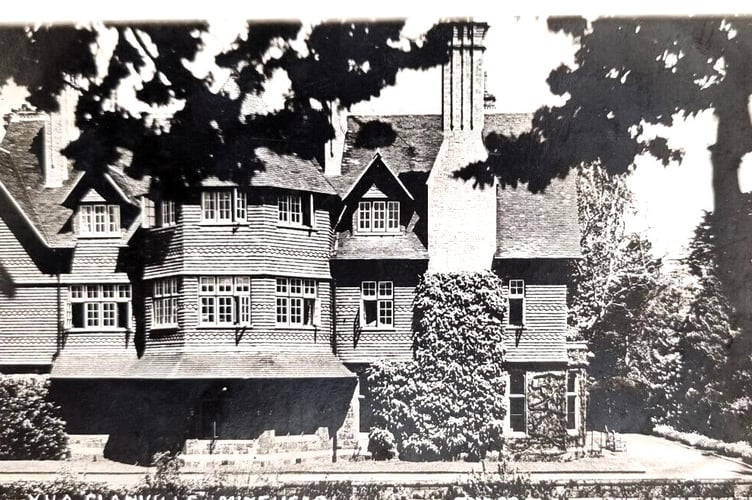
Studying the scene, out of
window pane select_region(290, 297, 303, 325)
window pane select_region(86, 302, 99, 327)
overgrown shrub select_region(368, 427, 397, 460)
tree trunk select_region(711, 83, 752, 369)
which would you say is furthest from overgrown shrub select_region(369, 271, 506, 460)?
window pane select_region(86, 302, 99, 327)

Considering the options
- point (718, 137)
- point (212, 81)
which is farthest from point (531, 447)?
point (212, 81)

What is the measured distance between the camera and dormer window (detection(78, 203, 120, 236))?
8.74m

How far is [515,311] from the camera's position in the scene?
914cm

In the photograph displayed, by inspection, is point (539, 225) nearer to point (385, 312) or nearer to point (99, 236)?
point (385, 312)

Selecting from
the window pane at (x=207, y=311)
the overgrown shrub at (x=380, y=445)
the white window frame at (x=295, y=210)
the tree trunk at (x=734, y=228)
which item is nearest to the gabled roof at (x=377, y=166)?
the white window frame at (x=295, y=210)

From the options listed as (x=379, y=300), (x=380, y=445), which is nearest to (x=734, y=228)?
(x=379, y=300)

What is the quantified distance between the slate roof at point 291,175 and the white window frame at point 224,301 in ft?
4.55

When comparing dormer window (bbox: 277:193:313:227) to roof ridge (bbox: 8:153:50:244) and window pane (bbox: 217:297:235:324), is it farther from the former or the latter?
roof ridge (bbox: 8:153:50:244)

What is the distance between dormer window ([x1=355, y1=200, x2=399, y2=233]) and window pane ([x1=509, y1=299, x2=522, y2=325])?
70.4 inches

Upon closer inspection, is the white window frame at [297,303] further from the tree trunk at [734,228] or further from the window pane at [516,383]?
the tree trunk at [734,228]

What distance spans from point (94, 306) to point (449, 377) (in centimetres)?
457

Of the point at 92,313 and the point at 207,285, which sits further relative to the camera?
the point at 207,285

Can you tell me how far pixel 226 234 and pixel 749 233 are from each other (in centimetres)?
636

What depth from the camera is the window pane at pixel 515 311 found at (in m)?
9.07
